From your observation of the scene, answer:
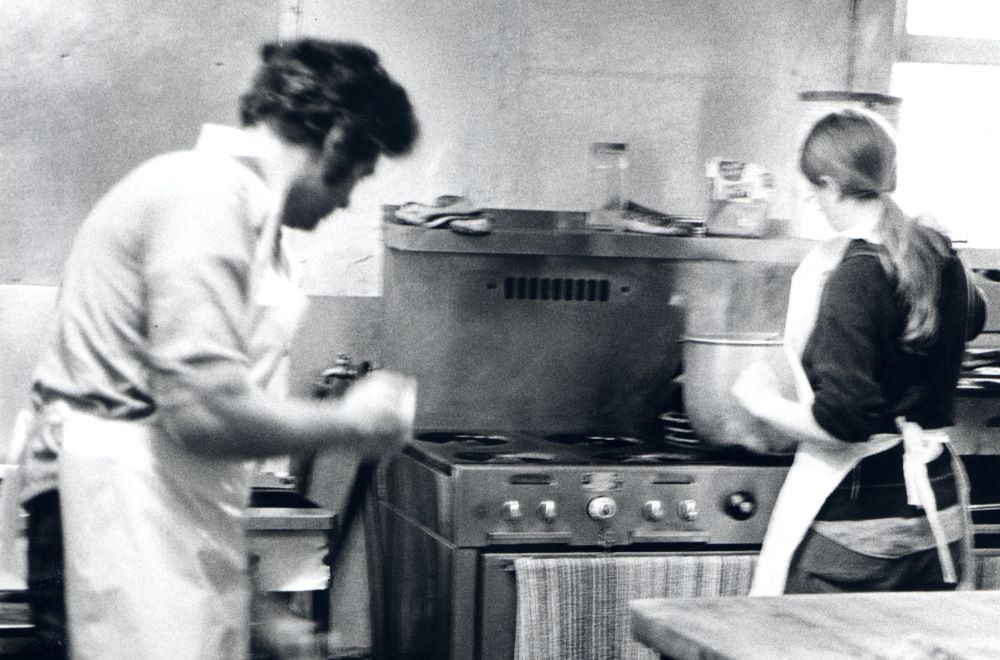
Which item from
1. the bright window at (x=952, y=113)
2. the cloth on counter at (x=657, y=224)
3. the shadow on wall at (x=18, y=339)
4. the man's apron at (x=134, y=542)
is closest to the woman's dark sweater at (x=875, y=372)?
the cloth on counter at (x=657, y=224)

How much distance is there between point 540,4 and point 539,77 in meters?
0.18

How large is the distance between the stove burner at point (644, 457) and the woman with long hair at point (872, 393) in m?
0.43

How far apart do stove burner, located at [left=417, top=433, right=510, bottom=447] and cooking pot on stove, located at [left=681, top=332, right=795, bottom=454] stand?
1.42ft

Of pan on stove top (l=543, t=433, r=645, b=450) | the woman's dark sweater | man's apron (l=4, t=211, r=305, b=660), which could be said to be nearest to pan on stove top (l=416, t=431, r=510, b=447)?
pan on stove top (l=543, t=433, r=645, b=450)

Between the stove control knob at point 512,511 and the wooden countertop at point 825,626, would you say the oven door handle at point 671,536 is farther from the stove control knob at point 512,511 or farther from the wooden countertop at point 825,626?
the wooden countertop at point 825,626

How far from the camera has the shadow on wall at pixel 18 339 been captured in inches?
124

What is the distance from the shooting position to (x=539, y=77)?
3.48 m

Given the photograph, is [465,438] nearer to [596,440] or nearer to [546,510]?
[596,440]

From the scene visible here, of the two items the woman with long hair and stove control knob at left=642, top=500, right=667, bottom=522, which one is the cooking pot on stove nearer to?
Answer: stove control knob at left=642, top=500, right=667, bottom=522

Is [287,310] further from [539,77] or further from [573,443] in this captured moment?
[539,77]

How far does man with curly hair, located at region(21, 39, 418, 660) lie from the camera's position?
1.53 meters

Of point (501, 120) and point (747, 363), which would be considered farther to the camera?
point (501, 120)

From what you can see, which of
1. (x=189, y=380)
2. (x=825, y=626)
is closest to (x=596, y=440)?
(x=825, y=626)

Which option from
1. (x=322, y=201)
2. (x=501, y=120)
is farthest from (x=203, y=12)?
(x=322, y=201)
